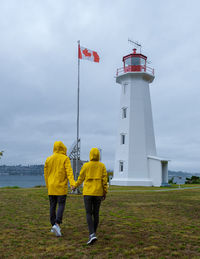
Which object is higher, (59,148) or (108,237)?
(59,148)

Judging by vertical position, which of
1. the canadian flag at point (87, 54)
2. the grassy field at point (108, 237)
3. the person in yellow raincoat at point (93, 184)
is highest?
the canadian flag at point (87, 54)

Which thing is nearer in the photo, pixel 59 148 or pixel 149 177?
pixel 59 148

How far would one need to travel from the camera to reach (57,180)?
20.7 feet

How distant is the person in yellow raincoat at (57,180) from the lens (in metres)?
6.25

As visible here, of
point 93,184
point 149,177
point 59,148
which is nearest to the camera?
point 93,184

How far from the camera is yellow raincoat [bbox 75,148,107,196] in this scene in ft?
19.7

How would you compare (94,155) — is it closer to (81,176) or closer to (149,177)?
(81,176)

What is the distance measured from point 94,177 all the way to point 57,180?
0.87 meters

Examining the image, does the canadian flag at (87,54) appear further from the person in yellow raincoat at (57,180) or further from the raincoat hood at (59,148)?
the person in yellow raincoat at (57,180)

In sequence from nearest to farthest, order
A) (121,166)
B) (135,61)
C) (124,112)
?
1. (121,166)
2. (135,61)
3. (124,112)

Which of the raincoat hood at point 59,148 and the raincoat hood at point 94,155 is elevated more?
the raincoat hood at point 59,148

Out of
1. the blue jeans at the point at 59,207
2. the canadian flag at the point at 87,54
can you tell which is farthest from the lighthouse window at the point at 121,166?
the blue jeans at the point at 59,207

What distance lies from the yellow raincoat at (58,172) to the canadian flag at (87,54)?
49.5ft

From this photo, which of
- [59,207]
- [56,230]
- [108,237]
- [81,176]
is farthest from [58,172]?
[108,237]
